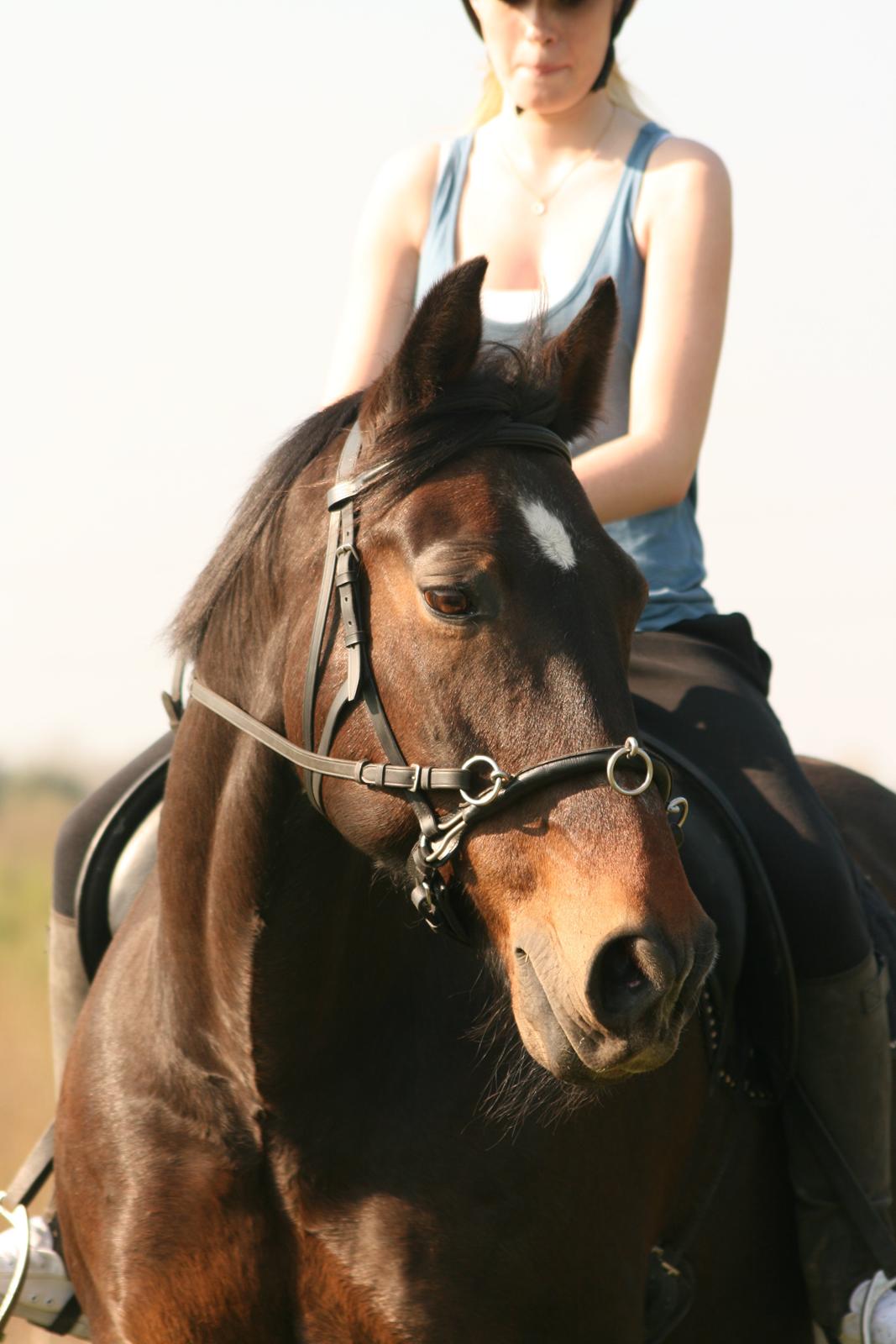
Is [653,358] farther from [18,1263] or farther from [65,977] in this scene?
[18,1263]

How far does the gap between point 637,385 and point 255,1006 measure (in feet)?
6.71

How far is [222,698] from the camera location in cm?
344

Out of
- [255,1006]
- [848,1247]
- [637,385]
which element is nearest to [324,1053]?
[255,1006]

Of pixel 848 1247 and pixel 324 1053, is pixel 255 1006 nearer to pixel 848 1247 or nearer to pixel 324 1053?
pixel 324 1053

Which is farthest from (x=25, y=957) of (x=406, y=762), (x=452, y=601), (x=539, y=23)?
(x=452, y=601)

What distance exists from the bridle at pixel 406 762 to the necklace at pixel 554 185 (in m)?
1.62

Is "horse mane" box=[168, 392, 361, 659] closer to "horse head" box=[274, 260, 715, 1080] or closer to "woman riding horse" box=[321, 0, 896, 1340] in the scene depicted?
"horse head" box=[274, 260, 715, 1080]

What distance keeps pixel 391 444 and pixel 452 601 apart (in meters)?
0.44

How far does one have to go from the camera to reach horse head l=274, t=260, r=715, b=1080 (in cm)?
268

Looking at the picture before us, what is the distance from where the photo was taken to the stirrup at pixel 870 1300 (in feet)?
Answer: 13.1

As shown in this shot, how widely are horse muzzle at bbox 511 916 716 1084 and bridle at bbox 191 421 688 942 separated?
0.85 ft

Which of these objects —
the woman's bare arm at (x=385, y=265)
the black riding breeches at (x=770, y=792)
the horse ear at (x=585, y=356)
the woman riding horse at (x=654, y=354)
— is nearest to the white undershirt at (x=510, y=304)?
the woman riding horse at (x=654, y=354)

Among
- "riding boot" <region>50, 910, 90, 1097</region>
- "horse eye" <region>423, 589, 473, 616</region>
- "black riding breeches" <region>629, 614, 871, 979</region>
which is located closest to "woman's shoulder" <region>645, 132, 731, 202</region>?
"black riding breeches" <region>629, 614, 871, 979</region>

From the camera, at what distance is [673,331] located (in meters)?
4.34
